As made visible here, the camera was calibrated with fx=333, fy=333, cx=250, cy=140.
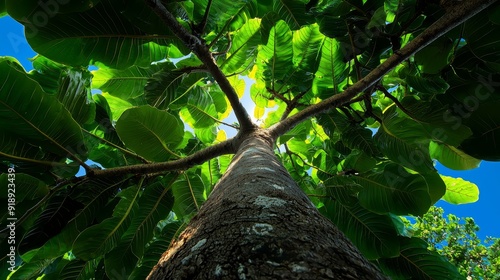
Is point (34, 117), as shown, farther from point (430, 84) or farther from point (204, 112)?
point (430, 84)

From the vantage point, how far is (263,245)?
56 cm

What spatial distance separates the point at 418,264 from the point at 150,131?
2336mm

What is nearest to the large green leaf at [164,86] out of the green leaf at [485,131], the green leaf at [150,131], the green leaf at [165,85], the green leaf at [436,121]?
the green leaf at [165,85]

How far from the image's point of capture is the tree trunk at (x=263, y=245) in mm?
500

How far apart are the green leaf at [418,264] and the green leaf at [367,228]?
0.43 feet

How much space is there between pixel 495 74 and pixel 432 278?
1604 mm

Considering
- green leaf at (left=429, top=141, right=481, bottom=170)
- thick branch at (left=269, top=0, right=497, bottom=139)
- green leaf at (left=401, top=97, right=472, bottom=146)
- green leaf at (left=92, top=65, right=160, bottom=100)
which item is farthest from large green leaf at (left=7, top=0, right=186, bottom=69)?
green leaf at (left=429, top=141, right=481, bottom=170)

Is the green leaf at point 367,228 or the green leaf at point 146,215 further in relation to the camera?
the green leaf at point 367,228

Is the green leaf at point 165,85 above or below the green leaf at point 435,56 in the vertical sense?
below

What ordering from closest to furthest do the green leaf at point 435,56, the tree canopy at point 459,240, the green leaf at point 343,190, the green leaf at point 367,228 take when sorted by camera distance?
the green leaf at point 435,56 → the green leaf at point 367,228 → the green leaf at point 343,190 → the tree canopy at point 459,240

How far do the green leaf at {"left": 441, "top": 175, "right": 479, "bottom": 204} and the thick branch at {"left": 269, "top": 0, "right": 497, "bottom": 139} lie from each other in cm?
180

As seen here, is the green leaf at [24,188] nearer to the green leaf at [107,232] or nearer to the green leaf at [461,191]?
the green leaf at [107,232]

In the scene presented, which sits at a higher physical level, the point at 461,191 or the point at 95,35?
the point at 461,191

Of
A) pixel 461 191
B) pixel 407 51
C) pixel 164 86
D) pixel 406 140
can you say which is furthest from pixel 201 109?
pixel 461 191
